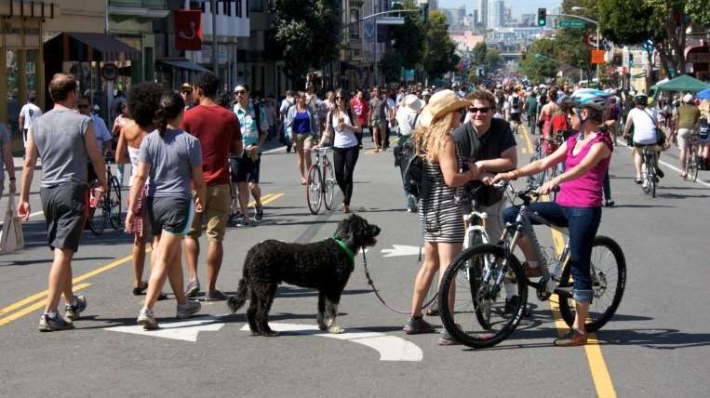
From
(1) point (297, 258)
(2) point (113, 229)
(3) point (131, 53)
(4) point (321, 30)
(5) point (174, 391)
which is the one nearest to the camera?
(5) point (174, 391)

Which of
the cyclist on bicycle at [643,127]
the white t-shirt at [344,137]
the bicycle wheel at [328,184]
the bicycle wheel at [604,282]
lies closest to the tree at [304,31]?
the cyclist on bicycle at [643,127]

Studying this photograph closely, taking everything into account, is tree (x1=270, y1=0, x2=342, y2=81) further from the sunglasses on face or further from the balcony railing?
the sunglasses on face

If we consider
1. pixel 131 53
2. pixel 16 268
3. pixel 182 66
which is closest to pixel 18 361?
pixel 16 268

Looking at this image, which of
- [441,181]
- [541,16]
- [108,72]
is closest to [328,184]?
[441,181]

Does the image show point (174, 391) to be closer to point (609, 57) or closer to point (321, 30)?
point (321, 30)

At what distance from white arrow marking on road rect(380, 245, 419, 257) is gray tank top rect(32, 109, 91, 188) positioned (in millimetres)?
4814

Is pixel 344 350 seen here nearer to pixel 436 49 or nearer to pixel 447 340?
pixel 447 340

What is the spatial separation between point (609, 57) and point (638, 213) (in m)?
118

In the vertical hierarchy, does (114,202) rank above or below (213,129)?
below

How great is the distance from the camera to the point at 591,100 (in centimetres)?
836

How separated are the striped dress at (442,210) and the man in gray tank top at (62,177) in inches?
Result: 98.8

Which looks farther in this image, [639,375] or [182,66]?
[182,66]

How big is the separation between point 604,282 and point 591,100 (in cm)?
140

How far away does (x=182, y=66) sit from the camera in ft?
161
